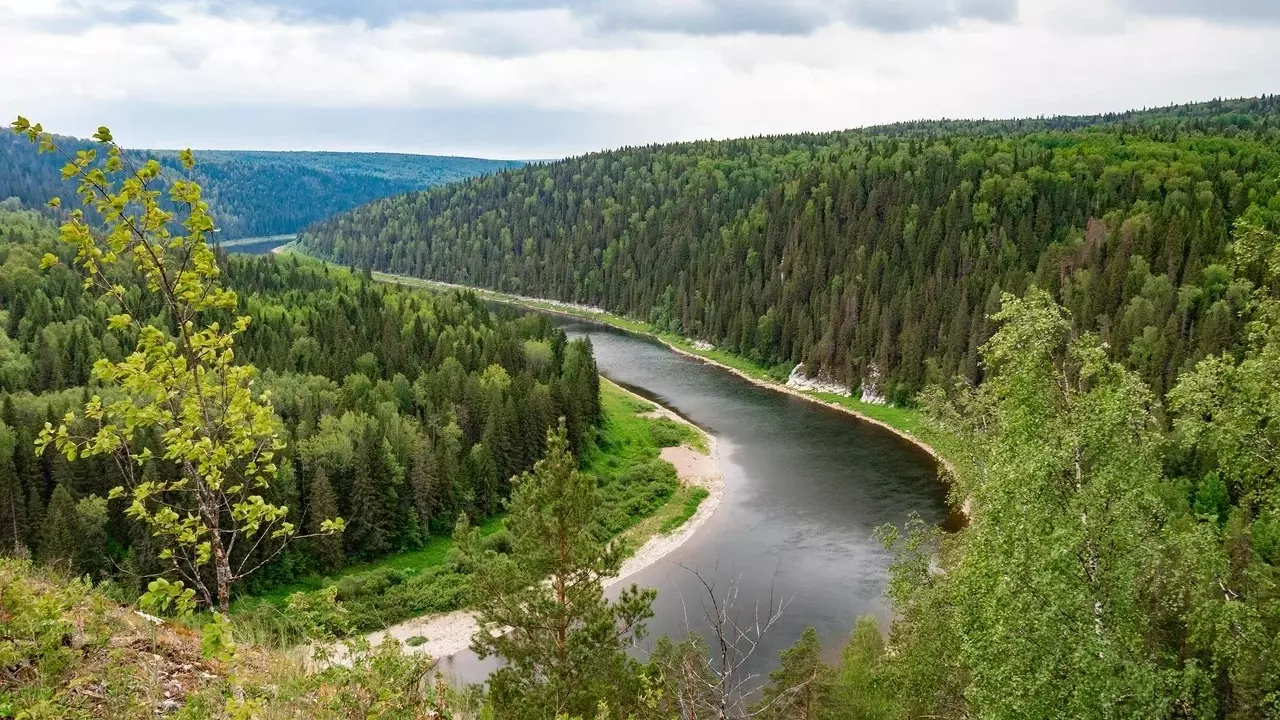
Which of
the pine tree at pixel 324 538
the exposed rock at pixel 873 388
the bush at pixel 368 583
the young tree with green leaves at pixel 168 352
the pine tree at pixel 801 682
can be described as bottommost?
the exposed rock at pixel 873 388

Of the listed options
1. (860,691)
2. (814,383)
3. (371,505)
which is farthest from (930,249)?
(860,691)

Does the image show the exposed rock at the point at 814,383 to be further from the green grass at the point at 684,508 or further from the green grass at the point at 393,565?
the green grass at the point at 393,565

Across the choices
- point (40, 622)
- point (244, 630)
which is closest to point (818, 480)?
point (244, 630)

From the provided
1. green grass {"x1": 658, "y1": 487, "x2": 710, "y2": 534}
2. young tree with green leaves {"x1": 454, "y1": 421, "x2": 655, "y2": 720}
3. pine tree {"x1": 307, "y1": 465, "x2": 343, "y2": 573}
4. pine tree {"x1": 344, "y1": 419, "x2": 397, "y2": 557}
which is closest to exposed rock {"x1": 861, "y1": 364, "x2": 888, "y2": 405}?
green grass {"x1": 658, "y1": 487, "x2": 710, "y2": 534}

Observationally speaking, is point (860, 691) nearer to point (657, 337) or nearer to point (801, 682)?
point (801, 682)

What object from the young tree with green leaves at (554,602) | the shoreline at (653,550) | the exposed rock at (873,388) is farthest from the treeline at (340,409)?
the exposed rock at (873,388)

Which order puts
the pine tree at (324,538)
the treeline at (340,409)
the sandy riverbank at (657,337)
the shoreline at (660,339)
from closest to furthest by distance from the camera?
the treeline at (340,409) → the pine tree at (324,538) → the sandy riverbank at (657,337) → the shoreline at (660,339)

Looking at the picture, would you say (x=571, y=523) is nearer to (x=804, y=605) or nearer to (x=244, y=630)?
(x=244, y=630)

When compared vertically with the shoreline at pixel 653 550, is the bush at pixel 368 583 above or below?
above
